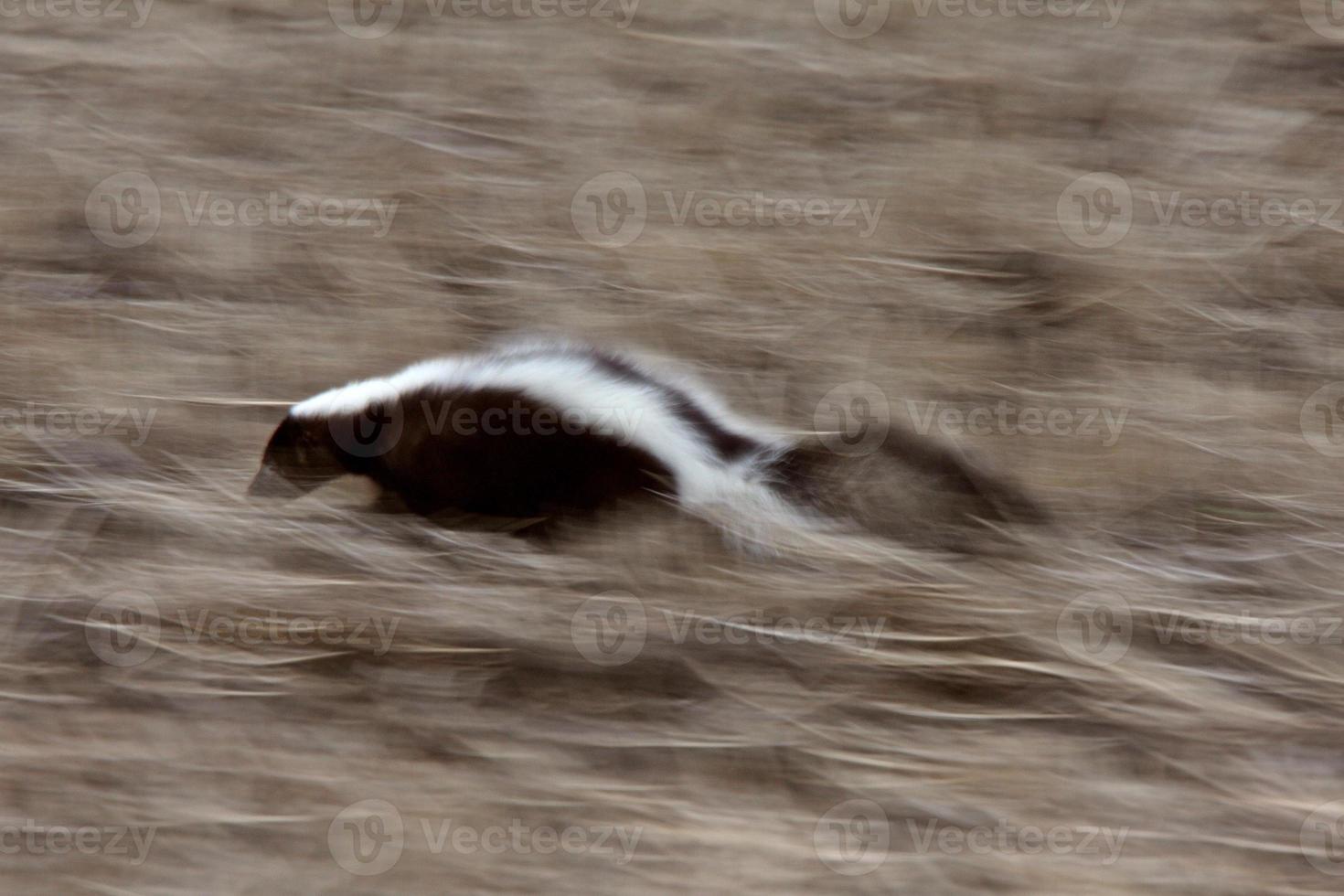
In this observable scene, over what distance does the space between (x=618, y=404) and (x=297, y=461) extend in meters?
0.76

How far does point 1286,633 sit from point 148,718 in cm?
217

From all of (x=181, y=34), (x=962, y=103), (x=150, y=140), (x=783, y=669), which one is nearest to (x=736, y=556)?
(x=783, y=669)

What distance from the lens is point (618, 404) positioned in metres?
3.14

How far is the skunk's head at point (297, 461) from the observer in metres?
3.23

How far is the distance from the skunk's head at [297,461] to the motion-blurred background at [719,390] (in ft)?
0.18

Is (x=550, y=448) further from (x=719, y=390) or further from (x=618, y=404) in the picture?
(x=719, y=390)

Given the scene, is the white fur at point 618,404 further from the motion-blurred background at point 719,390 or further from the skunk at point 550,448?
the motion-blurred background at point 719,390

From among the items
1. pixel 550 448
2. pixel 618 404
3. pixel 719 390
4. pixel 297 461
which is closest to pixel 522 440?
pixel 550 448

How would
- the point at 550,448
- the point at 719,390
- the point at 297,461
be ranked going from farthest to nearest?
1. the point at 719,390
2. the point at 297,461
3. the point at 550,448

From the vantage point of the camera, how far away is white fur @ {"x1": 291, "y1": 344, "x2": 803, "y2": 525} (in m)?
3.05

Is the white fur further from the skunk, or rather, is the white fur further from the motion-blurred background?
the motion-blurred background

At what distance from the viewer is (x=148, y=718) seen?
2.55m

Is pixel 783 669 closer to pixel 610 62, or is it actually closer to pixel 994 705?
pixel 994 705

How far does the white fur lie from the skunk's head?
4 centimetres
